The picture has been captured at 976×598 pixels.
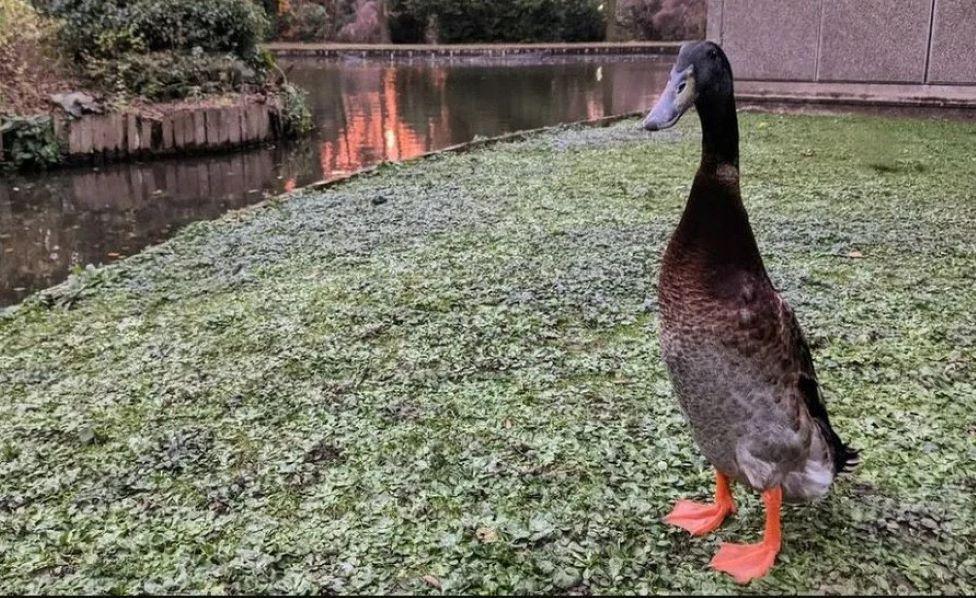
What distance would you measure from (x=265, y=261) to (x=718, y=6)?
9.51 metres

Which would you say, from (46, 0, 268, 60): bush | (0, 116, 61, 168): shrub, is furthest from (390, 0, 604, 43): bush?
(0, 116, 61, 168): shrub

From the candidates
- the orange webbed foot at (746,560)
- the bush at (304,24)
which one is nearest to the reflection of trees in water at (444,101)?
the orange webbed foot at (746,560)

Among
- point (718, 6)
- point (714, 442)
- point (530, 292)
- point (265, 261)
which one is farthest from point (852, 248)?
point (718, 6)

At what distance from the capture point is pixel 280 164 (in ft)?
33.9

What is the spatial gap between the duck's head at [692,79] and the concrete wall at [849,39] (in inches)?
406

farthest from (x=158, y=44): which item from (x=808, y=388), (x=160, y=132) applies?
(x=808, y=388)

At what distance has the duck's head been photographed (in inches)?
77.6

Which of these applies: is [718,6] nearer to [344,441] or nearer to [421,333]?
[421,333]

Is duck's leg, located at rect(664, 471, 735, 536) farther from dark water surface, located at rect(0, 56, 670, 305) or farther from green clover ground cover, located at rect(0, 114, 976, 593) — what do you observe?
dark water surface, located at rect(0, 56, 670, 305)

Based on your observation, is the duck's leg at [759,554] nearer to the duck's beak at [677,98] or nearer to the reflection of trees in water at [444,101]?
the duck's beak at [677,98]

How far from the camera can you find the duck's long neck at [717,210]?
6.81 feet

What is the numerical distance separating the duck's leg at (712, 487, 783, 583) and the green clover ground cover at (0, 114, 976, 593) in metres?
0.06

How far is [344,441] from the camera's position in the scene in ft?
9.91

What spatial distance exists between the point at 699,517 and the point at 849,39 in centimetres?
1076
